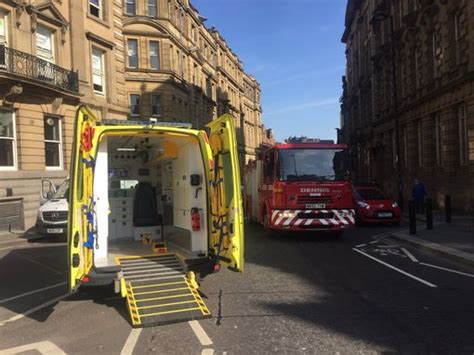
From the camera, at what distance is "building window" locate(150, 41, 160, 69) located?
4322cm

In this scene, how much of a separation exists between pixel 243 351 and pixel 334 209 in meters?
9.12

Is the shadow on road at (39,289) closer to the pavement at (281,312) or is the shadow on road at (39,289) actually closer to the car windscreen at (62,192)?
the pavement at (281,312)

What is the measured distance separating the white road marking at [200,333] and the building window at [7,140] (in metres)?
15.8

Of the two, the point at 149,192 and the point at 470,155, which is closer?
the point at 149,192

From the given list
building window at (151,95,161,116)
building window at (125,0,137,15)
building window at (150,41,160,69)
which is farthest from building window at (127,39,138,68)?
building window at (151,95,161,116)

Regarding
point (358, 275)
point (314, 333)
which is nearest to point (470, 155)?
point (358, 275)

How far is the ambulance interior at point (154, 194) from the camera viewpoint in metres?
8.11

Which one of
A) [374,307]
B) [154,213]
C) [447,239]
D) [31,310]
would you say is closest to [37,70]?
[154,213]

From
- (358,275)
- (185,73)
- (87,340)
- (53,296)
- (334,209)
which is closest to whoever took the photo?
(87,340)

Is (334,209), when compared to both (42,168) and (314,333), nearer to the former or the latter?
(314,333)

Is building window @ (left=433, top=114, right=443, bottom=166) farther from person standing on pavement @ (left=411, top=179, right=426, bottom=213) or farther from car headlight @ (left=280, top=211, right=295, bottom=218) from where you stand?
car headlight @ (left=280, top=211, right=295, bottom=218)

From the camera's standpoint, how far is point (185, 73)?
49.9 m

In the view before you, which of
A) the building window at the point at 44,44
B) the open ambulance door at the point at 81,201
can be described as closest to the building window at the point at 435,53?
the building window at the point at 44,44

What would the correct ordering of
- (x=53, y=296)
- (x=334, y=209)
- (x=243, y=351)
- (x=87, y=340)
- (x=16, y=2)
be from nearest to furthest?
1. (x=243, y=351)
2. (x=87, y=340)
3. (x=53, y=296)
4. (x=334, y=209)
5. (x=16, y=2)
